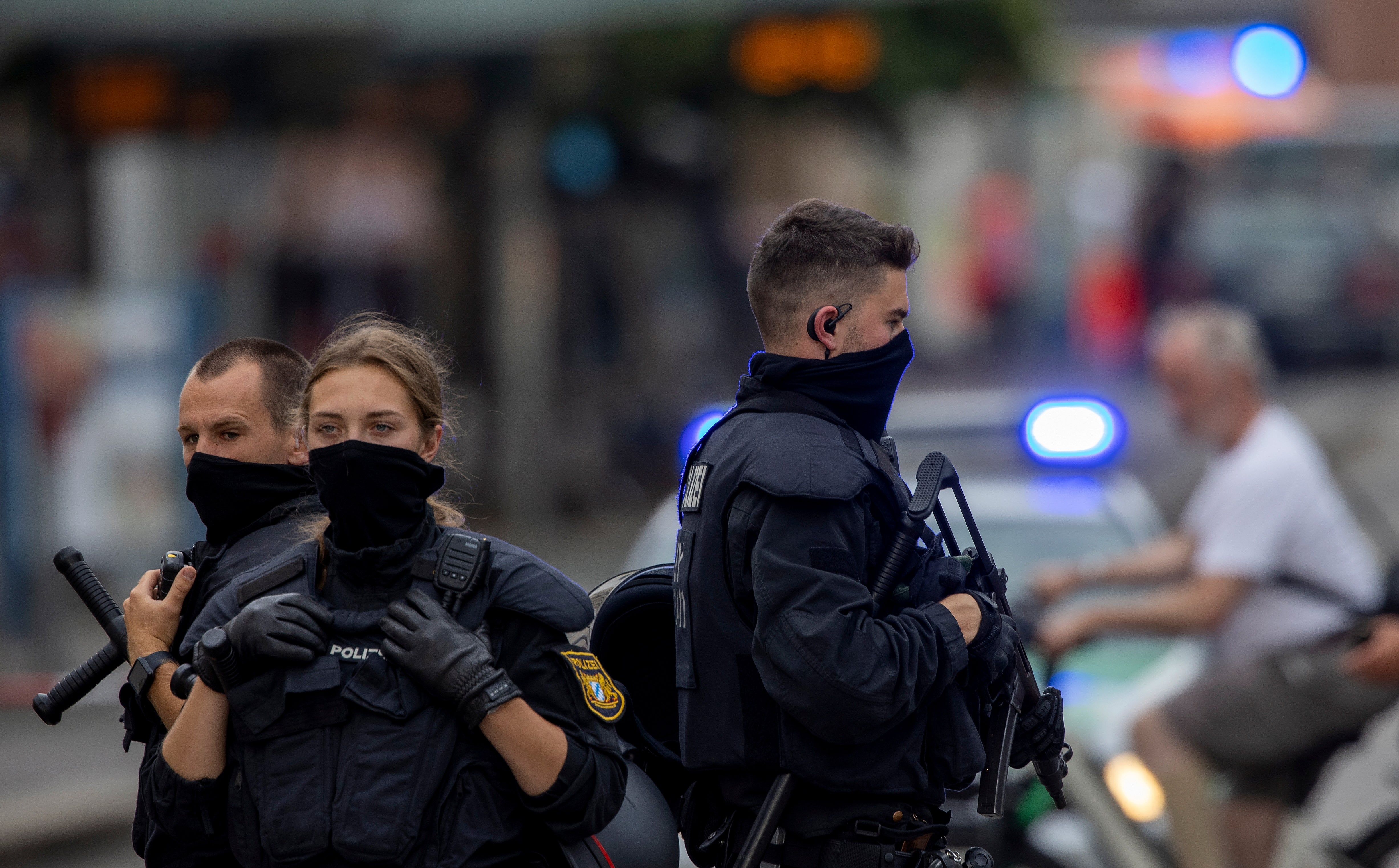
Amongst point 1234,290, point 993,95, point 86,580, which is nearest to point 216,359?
point 86,580

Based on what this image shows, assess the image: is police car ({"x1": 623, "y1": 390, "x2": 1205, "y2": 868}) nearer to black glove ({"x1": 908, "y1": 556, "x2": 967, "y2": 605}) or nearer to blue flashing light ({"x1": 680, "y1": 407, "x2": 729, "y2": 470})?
blue flashing light ({"x1": 680, "y1": 407, "x2": 729, "y2": 470})

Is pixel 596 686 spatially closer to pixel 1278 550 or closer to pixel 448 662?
pixel 448 662

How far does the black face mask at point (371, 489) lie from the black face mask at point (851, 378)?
0.63 m

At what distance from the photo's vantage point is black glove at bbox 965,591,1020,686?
2.75m

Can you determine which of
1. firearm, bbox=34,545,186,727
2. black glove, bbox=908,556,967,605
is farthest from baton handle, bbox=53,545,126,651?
black glove, bbox=908,556,967,605

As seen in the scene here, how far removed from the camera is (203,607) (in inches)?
111

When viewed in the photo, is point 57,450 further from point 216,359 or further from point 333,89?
point 216,359

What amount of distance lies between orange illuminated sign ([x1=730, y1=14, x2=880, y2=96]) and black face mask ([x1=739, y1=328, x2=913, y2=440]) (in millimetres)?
10292

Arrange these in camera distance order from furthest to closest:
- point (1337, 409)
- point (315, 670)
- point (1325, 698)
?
point (1337, 409) < point (1325, 698) < point (315, 670)

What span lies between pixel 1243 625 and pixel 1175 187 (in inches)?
724

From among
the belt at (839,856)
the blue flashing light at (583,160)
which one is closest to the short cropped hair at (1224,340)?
the belt at (839,856)

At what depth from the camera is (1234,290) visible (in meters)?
21.1

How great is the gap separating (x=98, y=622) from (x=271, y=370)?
21.4 inches

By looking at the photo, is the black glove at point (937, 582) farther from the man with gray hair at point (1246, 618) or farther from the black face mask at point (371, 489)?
the man with gray hair at point (1246, 618)
